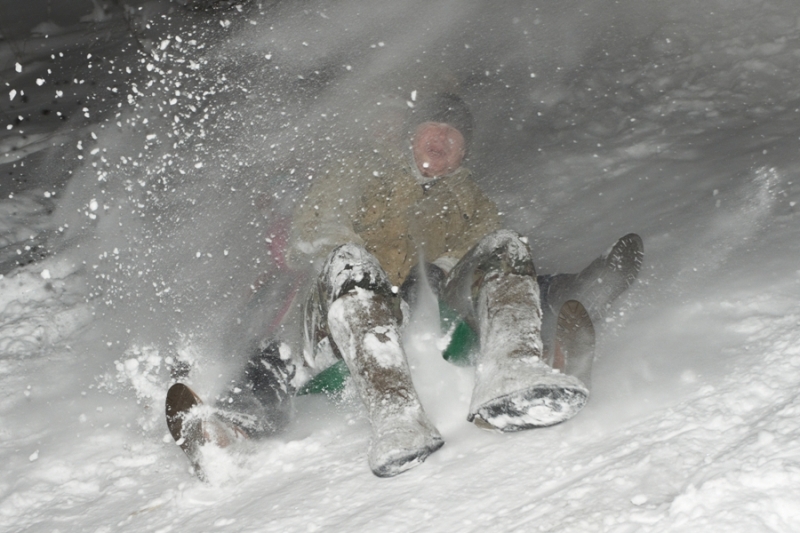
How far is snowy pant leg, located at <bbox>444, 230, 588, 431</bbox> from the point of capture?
1415 millimetres

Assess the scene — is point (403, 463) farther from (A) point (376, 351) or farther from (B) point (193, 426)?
(B) point (193, 426)

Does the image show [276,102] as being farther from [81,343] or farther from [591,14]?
[591,14]

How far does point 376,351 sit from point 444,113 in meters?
1.18

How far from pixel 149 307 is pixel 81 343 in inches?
15.5

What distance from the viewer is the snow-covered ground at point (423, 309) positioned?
1.45 meters

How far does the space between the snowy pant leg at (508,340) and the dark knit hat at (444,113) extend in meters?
0.59

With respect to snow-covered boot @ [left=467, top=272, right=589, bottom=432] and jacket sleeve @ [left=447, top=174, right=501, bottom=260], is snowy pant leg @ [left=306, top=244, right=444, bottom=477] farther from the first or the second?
jacket sleeve @ [left=447, top=174, right=501, bottom=260]

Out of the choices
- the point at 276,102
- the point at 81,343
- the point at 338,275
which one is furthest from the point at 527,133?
the point at 81,343

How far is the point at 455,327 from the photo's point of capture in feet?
6.63

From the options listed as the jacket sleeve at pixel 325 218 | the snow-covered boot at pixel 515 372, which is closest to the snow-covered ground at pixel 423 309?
the snow-covered boot at pixel 515 372

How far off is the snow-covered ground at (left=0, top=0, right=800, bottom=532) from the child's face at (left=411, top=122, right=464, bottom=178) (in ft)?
1.96

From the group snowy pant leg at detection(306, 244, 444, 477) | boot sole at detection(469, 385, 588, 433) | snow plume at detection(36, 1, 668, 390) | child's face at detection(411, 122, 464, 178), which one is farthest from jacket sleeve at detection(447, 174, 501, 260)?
boot sole at detection(469, 385, 588, 433)

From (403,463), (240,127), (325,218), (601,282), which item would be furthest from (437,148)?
(240,127)

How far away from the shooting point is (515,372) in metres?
1.47
